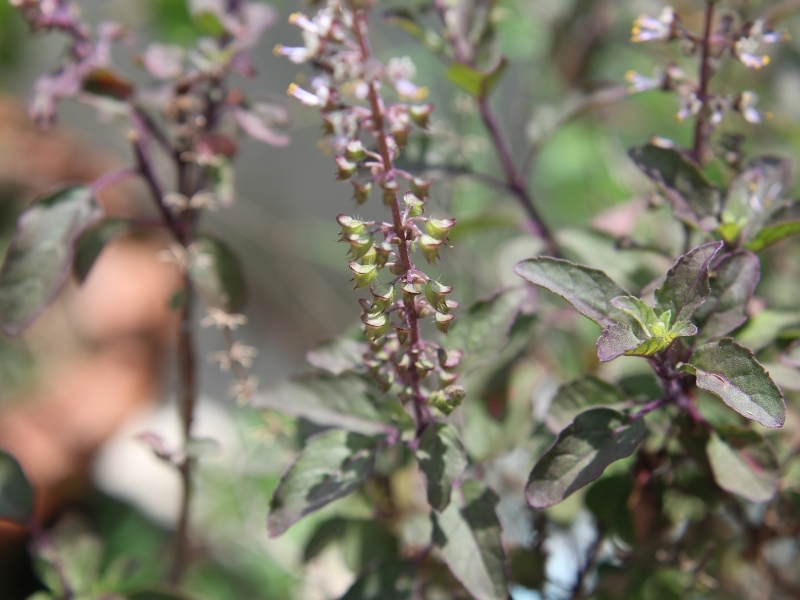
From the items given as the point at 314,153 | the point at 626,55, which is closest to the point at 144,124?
the point at 626,55

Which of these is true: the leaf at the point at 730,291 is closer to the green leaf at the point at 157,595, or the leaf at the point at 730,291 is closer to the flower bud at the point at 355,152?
the flower bud at the point at 355,152

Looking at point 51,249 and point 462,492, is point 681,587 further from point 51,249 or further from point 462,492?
point 51,249

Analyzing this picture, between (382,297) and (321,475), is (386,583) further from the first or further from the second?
(382,297)

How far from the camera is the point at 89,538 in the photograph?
70 centimetres

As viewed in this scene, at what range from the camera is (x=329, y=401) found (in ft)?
1.79

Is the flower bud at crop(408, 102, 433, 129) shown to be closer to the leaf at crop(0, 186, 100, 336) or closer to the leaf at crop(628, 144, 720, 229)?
the leaf at crop(628, 144, 720, 229)

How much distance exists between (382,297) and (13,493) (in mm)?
423

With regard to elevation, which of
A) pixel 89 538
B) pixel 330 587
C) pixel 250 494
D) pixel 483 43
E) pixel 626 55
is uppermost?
pixel 483 43

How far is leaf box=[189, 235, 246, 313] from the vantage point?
0.60 meters

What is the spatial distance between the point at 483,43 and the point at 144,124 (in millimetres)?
305

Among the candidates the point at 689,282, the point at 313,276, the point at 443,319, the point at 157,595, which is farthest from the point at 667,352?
the point at 313,276

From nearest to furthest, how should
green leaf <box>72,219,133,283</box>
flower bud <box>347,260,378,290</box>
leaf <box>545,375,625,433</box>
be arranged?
flower bud <box>347,260,378,290</box> < leaf <box>545,375,625,433</box> < green leaf <box>72,219,133,283</box>

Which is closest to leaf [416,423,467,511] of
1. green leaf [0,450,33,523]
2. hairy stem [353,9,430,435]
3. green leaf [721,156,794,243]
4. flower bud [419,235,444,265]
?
hairy stem [353,9,430,435]

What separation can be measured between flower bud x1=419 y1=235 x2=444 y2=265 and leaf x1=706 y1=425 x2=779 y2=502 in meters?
0.24
